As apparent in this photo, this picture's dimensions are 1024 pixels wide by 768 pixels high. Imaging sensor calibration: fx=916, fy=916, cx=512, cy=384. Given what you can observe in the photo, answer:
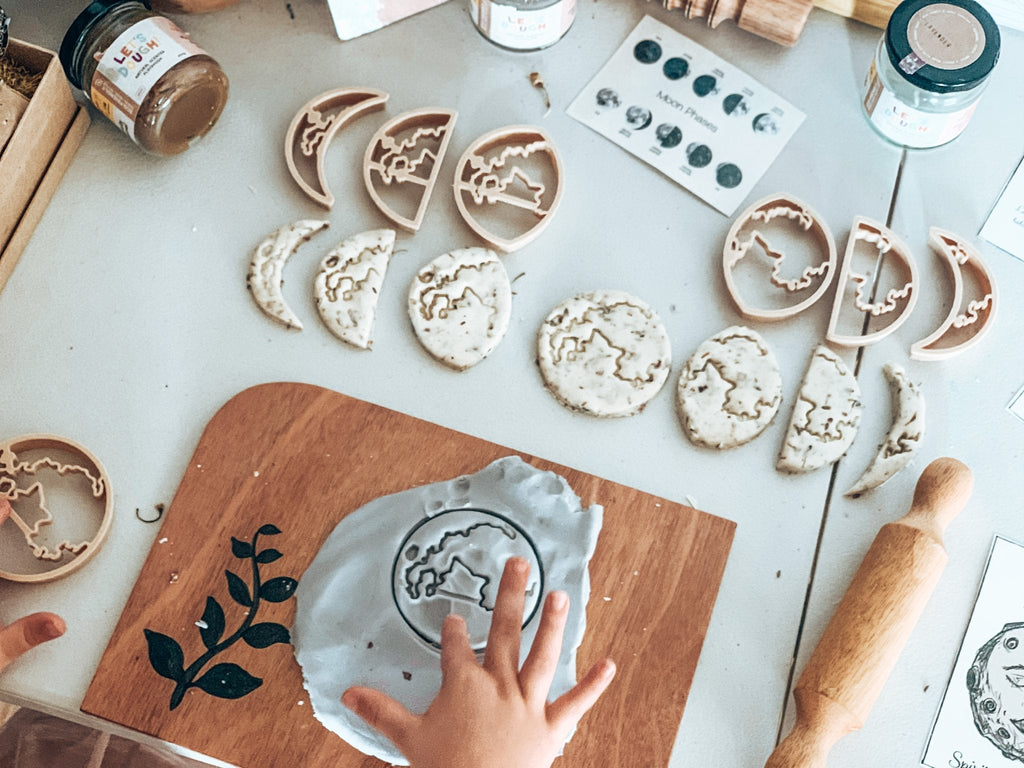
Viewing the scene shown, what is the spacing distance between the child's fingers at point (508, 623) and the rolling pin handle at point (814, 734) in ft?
0.77

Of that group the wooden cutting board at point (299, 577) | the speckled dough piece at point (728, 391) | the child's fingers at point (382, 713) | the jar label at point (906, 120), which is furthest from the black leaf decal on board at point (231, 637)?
the jar label at point (906, 120)

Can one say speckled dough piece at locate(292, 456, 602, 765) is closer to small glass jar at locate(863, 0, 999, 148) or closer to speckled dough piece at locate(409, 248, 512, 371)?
speckled dough piece at locate(409, 248, 512, 371)

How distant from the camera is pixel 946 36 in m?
0.73

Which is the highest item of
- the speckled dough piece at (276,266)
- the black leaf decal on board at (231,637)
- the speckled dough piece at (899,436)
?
the speckled dough piece at (899,436)

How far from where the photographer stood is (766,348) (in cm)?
73

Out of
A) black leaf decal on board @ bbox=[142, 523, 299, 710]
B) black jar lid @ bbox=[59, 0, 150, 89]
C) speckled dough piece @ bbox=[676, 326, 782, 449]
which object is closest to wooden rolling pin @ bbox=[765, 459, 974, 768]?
speckled dough piece @ bbox=[676, 326, 782, 449]

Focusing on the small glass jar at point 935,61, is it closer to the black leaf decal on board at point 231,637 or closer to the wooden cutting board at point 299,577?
the wooden cutting board at point 299,577

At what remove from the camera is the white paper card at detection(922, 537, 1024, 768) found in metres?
0.65

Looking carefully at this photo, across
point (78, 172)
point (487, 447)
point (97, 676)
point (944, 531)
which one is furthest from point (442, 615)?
point (78, 172)

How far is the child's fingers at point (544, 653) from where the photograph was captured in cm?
49

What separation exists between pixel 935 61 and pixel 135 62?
0.63 meters

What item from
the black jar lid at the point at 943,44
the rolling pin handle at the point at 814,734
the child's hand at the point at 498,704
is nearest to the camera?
the child's hand at the point at 498,704

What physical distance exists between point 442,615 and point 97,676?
0.25 m

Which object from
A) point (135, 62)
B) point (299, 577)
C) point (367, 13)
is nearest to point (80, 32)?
point (135, 62)
